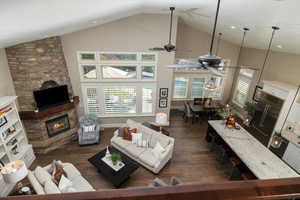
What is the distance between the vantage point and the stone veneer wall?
4.77 metres

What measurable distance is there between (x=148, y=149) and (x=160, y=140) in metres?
0.48

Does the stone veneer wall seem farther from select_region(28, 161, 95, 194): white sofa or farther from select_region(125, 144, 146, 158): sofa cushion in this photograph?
select_region(125, 144, 146, 158): sofa cushion

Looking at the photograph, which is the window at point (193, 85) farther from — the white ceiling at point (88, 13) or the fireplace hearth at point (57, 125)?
the fireplace hearth at point (57, 125)

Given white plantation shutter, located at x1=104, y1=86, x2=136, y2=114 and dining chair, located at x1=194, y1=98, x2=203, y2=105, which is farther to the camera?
dining chair, located at x1=194, y1=98, x2=203, y2=105

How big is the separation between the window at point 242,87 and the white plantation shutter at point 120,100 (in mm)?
5106

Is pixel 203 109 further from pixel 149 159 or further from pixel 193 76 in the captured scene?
pixel 149 159

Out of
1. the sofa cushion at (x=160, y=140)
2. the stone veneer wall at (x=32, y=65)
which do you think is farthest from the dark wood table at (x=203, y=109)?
the stone veneer wall at (x=32, y=65)

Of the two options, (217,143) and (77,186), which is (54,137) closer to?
(77,186)

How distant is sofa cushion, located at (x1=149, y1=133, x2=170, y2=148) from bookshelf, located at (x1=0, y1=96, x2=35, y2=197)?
12.3 feet

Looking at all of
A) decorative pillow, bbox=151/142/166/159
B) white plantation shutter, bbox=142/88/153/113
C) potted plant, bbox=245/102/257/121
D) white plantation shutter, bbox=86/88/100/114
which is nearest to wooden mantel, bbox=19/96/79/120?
white plantation shutter, bbox=86/88/100/114

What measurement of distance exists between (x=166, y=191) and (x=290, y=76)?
6.70 m

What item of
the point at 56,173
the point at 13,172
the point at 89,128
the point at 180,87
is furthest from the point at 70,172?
the point at 180,87

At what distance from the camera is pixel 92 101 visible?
256 inches

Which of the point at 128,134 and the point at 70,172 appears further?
the point at 128,134
